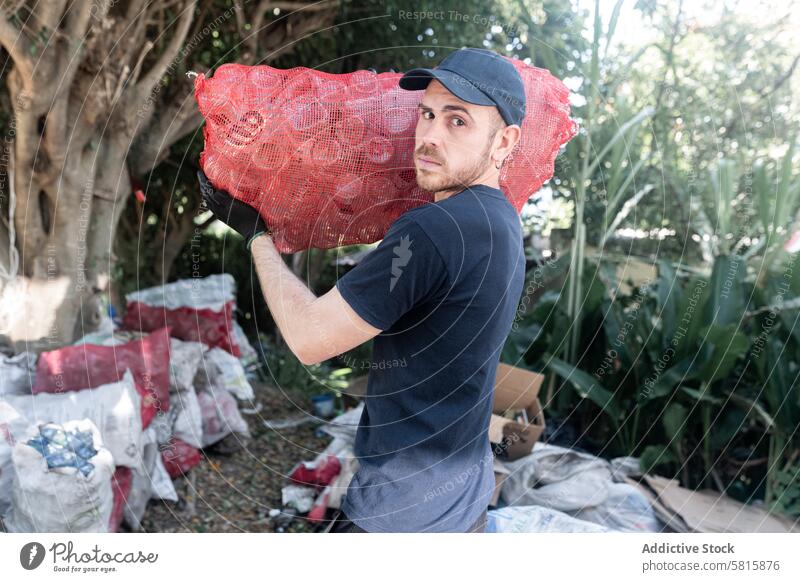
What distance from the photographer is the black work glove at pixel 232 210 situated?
1450mm

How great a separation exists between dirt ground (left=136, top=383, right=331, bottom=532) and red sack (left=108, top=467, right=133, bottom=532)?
0.20m

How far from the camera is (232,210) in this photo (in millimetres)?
1459

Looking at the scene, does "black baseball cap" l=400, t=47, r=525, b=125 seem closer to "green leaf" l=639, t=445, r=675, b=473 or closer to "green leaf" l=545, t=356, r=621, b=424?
"green leaf" l=545, t=356, r=621, b=424

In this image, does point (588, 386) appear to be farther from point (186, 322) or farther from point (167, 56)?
point (167, 56)

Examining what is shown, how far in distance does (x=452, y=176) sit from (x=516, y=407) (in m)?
1.67

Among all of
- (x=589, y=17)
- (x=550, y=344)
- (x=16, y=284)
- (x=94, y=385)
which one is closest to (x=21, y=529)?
(x=94, y=385)

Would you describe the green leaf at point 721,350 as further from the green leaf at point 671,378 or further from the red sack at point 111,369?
the red sack at point 111,369

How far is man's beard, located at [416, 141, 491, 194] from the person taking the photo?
125 centimetres

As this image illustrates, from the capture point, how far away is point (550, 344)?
3277 mm

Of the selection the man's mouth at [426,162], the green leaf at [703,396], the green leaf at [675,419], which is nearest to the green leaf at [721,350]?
the green leaf at [703,396]

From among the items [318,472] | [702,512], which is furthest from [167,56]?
[702,512]

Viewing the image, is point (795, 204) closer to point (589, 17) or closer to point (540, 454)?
point (589, 17)
